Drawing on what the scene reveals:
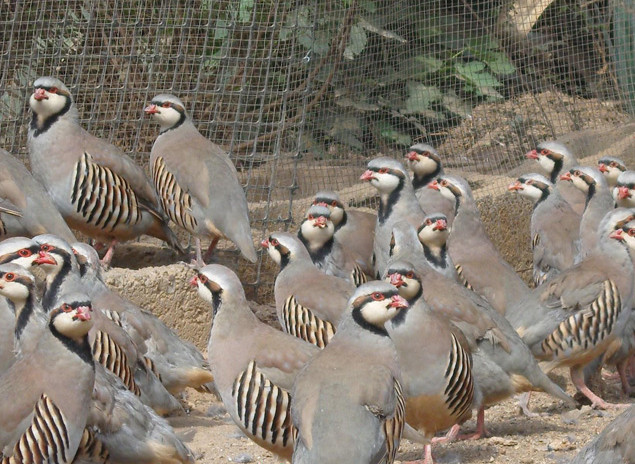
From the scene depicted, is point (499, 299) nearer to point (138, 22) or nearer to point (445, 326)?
point (445, 326)

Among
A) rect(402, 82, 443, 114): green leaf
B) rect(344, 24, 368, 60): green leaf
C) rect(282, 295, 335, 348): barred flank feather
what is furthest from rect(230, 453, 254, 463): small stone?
rect(402, 82, 443, 114): green leaf

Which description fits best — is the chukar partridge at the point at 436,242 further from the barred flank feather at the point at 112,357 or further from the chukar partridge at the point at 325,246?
the barred flank feather at the point at 112,357

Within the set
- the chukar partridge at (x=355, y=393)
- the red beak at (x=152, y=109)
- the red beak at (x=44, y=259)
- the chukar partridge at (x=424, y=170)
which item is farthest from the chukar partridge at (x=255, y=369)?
the chukar partridge at (x=424, y=170)

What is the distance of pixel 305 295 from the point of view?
24.2 feet

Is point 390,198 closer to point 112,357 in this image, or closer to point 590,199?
point 590,199

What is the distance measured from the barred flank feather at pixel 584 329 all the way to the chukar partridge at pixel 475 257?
54 centimetres

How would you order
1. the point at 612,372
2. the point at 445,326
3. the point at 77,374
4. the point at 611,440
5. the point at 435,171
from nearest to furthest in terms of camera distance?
the point at 611,440
the point at 77,374
the point at 445,326
the point at 612,372
the point at 435,171

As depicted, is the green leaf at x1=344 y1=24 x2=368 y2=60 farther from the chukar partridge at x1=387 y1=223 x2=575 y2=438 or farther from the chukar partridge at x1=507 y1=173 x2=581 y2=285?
the chukar partridge at x1=387 y1=223 x2=575 y2=438

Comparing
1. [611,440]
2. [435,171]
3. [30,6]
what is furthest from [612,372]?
[30,6]

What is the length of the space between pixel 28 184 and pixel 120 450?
2992 mm

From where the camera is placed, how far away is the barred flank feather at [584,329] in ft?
24.6

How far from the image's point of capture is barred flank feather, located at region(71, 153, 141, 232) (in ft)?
28.7

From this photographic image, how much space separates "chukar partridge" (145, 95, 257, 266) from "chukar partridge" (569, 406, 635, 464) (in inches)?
159

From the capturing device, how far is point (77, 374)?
5.59 metres
